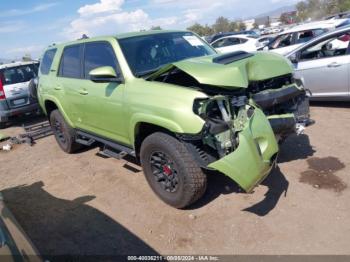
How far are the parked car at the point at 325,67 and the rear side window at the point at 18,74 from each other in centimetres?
717

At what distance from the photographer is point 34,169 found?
618 cm

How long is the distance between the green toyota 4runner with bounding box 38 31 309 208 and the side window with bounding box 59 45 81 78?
34 millimetres

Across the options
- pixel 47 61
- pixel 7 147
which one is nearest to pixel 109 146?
pixel 47 61

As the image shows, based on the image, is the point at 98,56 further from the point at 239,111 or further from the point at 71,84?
the point at 239,111

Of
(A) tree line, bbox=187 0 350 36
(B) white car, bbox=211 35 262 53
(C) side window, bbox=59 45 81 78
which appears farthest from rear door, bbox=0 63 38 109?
(A) tree line, bbox=187 0 350 36

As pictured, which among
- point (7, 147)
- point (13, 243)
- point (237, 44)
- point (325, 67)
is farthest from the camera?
point (237, 44)

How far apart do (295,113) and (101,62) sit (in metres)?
2.63

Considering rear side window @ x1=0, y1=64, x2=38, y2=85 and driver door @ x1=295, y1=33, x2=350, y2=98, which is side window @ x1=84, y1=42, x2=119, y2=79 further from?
rear side window @ x1=0, y1=64, x2=38, y2=85

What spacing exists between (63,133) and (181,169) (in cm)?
344

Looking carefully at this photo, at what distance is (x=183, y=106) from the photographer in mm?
3457

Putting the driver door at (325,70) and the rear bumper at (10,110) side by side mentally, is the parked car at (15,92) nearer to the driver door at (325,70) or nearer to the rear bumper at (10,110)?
the rear bumper at (10,110)

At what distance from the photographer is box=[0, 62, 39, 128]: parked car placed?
31.2 feet

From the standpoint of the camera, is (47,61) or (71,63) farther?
(47,61)

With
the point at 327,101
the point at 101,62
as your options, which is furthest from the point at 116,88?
the point at 327,101
